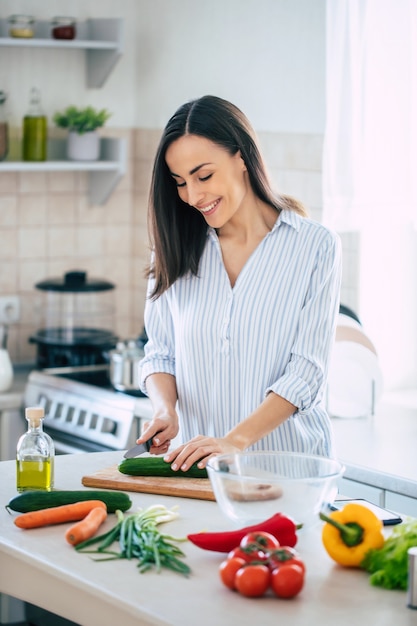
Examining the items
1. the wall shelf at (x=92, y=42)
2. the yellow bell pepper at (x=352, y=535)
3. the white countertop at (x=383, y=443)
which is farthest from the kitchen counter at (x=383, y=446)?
the wall shelf at (x=92, y=42)

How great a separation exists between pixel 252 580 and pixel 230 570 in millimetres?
42

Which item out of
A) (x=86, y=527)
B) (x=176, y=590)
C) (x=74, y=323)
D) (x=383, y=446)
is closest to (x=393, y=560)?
(x=176, y=590)

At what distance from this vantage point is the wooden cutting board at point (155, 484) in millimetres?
2109

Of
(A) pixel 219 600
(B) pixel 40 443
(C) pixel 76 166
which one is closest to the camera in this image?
(A) pixel 219 600

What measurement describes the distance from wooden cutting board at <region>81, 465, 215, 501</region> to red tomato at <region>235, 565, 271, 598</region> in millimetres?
472

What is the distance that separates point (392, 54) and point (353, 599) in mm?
2074

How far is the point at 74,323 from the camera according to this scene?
164 inches

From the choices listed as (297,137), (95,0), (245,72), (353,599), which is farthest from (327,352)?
(95,0)

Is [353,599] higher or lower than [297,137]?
lower

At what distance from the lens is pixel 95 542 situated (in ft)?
6.13

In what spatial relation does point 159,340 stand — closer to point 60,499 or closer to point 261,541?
point 60,499

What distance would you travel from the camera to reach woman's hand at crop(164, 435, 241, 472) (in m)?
2.13

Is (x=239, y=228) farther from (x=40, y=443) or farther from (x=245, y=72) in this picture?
(x=245, y=72)

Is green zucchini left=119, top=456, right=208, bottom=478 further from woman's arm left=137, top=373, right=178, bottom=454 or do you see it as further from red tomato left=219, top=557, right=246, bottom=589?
red tomato left=219, top=557, right=246, bottom=589
